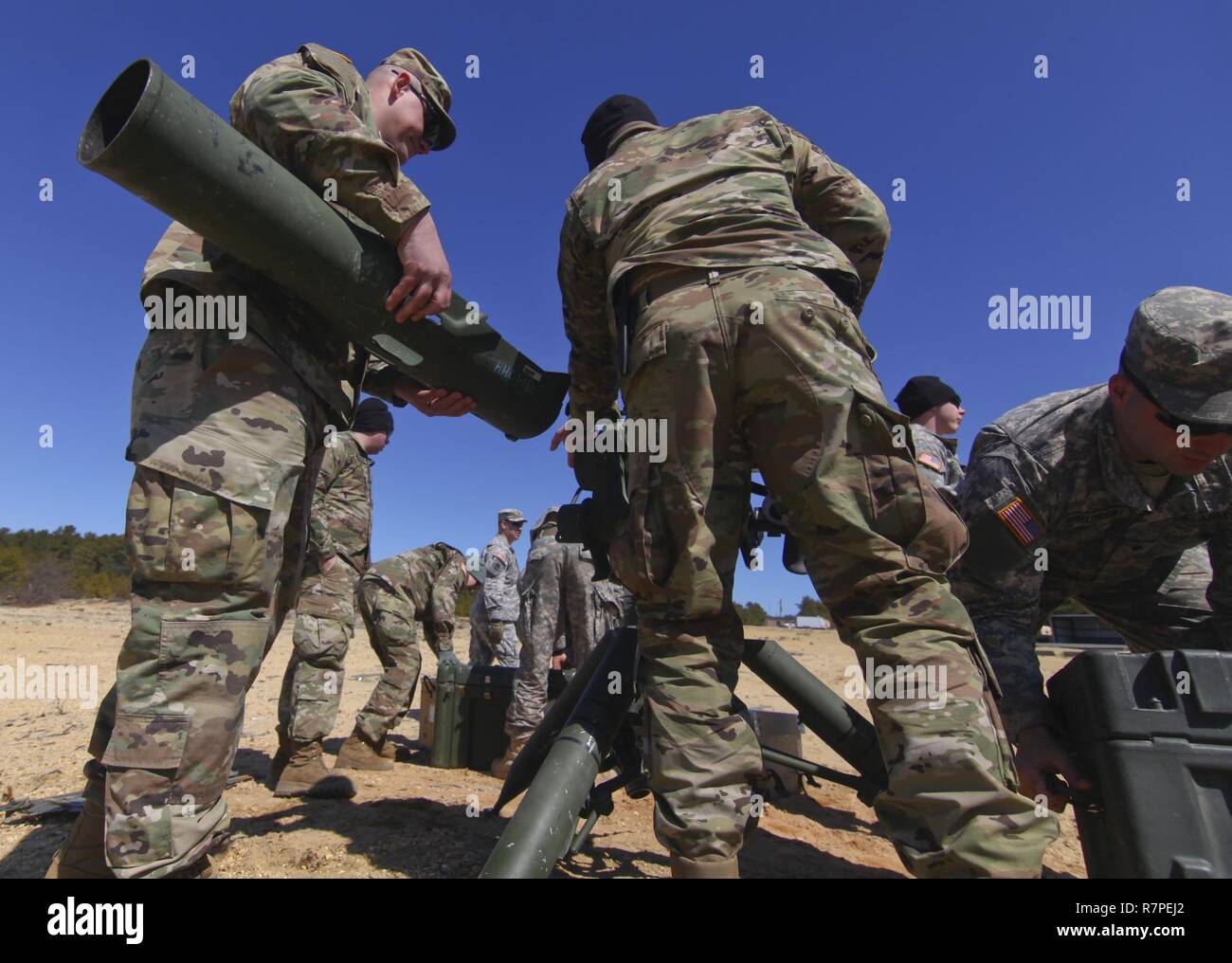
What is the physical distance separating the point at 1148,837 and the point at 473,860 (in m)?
1.99

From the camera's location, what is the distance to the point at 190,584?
67.5 inches

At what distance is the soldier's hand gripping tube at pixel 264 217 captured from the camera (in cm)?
166

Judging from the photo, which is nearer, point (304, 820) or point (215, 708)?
point (215, 708)

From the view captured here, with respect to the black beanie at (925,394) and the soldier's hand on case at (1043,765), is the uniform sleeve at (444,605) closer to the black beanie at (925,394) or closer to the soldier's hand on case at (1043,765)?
the black beanie at (925,394)

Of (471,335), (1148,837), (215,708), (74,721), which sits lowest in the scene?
(74,721)

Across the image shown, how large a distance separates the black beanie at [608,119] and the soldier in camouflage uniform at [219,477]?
0.80 metres

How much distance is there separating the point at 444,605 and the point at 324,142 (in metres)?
4.98

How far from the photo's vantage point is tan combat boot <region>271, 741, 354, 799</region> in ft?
11.3

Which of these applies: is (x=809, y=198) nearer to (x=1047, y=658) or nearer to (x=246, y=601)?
(x=246, y=601)

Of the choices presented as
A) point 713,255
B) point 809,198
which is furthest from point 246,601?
point 809,198

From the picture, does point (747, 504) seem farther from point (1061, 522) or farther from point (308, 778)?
point (308, 778)

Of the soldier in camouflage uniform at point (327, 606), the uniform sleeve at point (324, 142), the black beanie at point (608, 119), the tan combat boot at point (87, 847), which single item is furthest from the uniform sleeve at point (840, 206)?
the tan combat boot at point (87, 847)

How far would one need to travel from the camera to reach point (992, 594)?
2.50m
